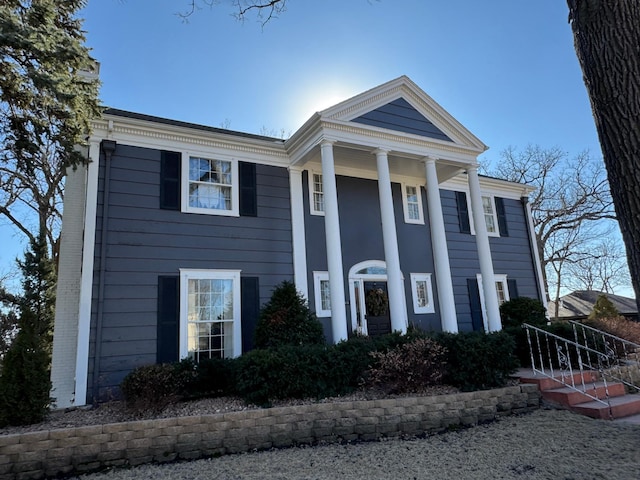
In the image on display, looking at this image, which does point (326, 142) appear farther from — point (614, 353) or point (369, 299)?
point (614, 353)

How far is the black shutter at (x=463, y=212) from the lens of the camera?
38.7 ft

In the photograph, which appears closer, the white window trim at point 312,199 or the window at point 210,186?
the window at point 210,186

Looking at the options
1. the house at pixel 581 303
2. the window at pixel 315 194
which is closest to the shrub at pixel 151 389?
the window at pixel 315 194

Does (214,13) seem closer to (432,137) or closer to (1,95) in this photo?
(1,95)

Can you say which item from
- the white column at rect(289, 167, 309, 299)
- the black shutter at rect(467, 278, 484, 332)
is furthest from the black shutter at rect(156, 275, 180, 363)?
the black shutter at rect(467, 278, 484, 332)

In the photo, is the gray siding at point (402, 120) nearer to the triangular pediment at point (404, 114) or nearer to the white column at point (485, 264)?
the triangular pediment at point (404, 114)

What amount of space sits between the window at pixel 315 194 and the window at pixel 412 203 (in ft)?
8.01

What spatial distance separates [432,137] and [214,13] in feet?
19.7

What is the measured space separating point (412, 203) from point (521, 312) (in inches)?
153

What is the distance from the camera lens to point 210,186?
28.3 ft

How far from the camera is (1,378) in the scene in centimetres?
541

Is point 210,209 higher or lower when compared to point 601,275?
higher

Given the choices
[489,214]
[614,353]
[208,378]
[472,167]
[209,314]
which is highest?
[472,167]

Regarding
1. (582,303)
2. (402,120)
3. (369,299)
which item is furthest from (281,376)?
(582,303)
